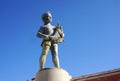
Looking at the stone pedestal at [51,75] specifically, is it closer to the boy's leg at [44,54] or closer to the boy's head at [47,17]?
the boy's leg at [44,54]

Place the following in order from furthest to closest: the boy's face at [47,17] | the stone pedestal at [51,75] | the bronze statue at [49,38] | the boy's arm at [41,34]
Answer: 1. the boy's face at [47,17]
2. the boy's arm at [41,34]
3. the bronze statue at [49,38]
4. the stone pedestal at [51,75]

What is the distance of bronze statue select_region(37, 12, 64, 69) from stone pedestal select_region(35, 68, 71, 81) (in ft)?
1.04

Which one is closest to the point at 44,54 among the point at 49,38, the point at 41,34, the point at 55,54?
the point at 55,54

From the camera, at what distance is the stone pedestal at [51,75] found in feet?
25.9

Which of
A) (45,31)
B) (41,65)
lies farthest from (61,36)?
(41,65)

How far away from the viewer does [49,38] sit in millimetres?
8609

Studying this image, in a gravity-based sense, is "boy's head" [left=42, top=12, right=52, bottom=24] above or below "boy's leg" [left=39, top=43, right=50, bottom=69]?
above

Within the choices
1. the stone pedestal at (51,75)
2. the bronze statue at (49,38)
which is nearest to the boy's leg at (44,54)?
the bronze statue at (49,38)

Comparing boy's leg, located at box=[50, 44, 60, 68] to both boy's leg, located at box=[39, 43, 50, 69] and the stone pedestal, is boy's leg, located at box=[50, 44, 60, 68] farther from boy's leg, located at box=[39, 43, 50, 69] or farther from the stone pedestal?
the stone pedestal

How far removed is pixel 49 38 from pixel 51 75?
1297mm

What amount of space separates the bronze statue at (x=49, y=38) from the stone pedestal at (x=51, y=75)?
0.32 metres

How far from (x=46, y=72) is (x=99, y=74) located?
45.7ft

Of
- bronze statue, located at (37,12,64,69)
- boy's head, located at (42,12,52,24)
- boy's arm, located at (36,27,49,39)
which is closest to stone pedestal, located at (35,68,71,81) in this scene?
bronze statue, located at (37,12,64,69)

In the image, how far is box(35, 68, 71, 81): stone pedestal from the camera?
7.88 m
